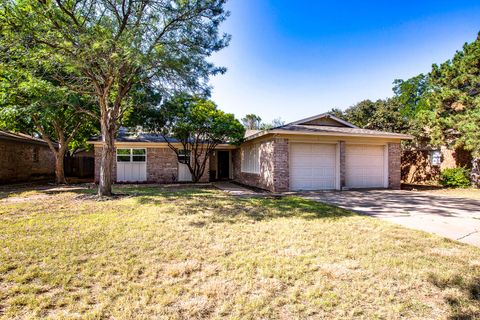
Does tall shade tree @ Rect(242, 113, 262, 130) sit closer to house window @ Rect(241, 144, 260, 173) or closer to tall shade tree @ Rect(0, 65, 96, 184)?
house window @ Rect(241, 144, 260, 173)

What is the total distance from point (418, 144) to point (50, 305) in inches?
784

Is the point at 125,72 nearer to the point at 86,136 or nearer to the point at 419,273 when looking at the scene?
the point at 419,273

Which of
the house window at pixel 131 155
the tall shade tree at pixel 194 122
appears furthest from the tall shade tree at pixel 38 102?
the tall shade tree at pixel 194 122

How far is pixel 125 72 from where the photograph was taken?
9.42 m

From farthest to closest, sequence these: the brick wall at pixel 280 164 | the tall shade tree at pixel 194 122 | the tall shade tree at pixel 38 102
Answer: the tall shade tree at pixel 194 122 < the brick wall at pixel 280 164 < the tall shade tree at pixel 38 102

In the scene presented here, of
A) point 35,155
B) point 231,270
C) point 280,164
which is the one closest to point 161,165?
point 280,164

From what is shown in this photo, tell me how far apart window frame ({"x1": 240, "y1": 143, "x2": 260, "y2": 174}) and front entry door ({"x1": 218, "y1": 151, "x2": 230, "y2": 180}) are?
3.64 metres

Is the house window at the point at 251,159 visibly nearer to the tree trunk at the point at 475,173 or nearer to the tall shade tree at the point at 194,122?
the tall shade tree at the point at 194,122

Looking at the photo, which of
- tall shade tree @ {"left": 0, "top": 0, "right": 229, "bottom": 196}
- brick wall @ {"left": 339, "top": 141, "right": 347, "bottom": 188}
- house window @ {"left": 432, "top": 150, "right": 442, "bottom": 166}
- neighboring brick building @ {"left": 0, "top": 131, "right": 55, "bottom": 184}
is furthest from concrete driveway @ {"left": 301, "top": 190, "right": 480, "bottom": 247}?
neighboring brick building @ {"left": 0, "top": 131, "right": 55, "bottom": 184}

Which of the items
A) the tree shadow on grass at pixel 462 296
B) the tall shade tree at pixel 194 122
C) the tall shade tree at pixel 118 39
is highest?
the tall shade tree at pixel 118 39

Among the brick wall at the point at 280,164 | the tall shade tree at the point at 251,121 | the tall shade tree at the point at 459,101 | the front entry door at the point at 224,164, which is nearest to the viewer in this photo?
the brick wall at the point at 280,164

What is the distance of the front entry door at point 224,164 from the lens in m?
20.1

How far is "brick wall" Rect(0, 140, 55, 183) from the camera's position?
51.0 feet

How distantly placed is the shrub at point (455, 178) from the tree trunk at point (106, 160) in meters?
17.1
